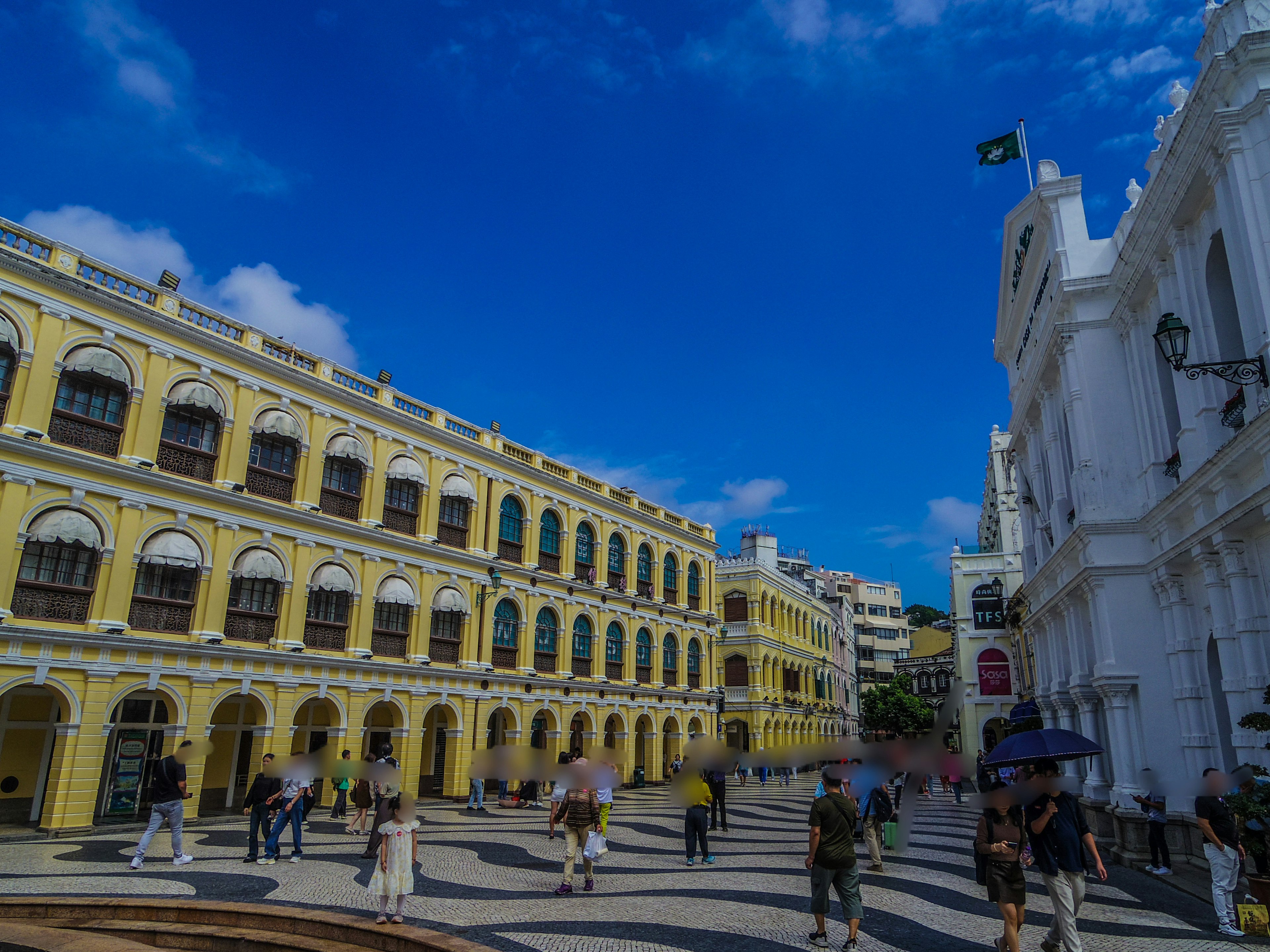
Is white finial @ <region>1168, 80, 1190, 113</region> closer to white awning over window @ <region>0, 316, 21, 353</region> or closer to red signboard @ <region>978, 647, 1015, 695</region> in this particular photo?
white awning over window @ <region>0, 316, 21, 353</region>

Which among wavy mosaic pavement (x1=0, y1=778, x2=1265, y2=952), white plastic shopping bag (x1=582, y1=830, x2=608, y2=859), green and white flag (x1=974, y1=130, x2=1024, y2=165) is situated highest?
green and white flag (x1=974, y1=130, x2=1024, y2=165)

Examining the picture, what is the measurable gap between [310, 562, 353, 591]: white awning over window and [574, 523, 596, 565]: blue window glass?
1093cm

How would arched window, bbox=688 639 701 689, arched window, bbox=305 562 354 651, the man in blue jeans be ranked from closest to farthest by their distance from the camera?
1. the man in blue jeans
2. arched window, bbox=305 562 354 651
3. arched window, bbox=688 639 701 689

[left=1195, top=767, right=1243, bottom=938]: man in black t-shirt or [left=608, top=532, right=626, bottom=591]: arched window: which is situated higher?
[left=608, top=532, right=626, bottom=591]: arched window

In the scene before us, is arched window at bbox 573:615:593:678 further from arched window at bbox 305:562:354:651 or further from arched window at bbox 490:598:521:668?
arched window at bbox 305:562:354:651

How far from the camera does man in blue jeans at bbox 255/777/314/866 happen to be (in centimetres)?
1332

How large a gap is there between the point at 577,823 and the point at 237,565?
47.9ft

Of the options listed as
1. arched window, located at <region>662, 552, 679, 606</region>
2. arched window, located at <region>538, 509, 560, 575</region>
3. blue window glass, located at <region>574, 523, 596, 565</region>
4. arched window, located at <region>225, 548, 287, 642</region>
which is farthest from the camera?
arched window, located at <region>662, 552, 679, 606</region>

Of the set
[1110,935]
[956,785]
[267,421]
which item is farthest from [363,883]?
[956,785]

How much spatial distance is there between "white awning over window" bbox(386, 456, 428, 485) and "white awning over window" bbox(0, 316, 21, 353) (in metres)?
10.1

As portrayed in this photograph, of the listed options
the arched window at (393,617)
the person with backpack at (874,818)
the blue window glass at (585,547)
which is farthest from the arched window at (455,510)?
the person with backpack at (874,818)

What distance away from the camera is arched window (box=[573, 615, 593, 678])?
33.0 metres

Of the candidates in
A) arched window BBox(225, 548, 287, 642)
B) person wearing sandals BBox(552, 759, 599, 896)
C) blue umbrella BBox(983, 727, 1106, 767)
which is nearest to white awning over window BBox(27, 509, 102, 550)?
arched window BBox(225, 548, 287, 642)

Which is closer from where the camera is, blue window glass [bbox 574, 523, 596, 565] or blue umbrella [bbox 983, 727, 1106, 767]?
blue umbrella [bbox 983, 727, 1106, 767]
